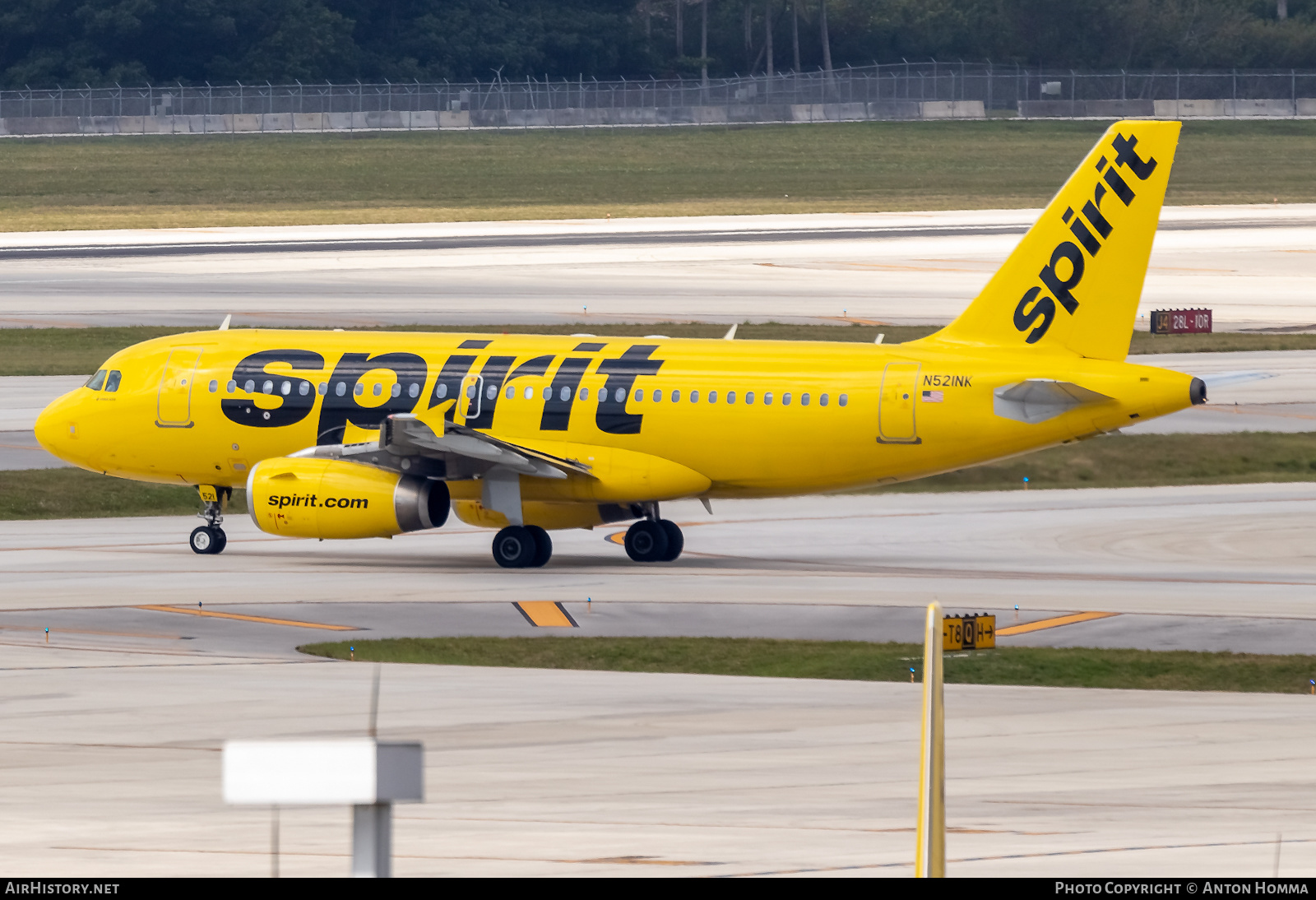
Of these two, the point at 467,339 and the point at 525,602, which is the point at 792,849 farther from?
the point at 467,339

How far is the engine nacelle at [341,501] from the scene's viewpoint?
33.5 metres

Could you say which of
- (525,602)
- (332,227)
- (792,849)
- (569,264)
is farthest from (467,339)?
(332,227)

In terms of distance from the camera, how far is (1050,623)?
28.6 meters

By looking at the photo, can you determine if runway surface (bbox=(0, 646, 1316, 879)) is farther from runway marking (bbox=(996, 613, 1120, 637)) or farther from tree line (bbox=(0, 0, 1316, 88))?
tree line (bbox=(0, 0, 1316, 88))

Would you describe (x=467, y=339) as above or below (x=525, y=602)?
above

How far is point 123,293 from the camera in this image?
8300cm

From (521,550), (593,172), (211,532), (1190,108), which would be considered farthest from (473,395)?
(1190,108)

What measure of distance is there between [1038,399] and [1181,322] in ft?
134

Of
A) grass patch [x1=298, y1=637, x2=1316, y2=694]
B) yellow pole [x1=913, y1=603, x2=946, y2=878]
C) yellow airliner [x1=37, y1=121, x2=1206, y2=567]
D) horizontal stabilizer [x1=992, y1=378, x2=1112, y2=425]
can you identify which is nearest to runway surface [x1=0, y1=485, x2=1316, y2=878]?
grass patch [x1=298, y1=637, x2=1316, y2=694]

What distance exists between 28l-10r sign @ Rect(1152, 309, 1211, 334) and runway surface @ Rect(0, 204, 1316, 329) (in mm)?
4125

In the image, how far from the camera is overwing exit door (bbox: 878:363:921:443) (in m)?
33.6

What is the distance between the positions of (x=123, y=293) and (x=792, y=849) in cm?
7190

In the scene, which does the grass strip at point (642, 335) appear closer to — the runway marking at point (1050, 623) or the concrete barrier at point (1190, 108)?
the runway marking at point (1050, 623)

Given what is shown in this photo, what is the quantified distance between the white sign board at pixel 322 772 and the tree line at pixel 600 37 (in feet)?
527
